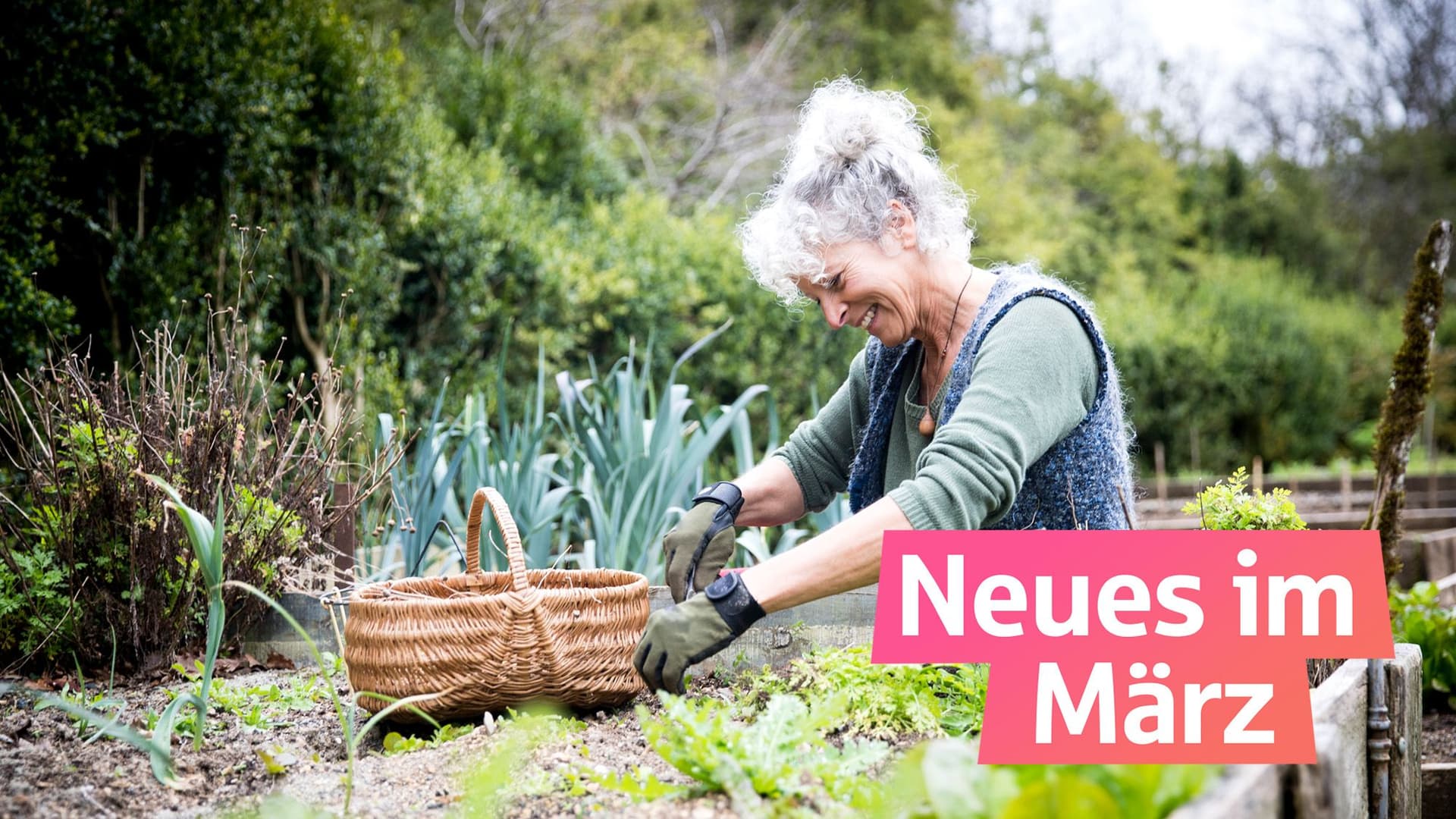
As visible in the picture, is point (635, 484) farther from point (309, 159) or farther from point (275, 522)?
point (309, 159)

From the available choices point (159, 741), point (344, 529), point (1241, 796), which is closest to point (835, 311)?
point (1241, 796)

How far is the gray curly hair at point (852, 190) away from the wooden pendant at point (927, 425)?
1.06 ft

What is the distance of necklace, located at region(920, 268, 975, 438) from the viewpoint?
2047 mm

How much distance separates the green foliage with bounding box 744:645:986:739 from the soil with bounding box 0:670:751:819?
28 cm

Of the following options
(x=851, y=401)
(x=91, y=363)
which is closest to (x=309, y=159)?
(x=91, y=363)

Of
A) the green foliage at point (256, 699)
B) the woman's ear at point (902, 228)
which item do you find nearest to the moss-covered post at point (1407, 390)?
the woman's ear at point (902, 228)

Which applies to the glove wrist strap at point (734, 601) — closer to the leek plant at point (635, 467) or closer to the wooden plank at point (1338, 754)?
the wooden plank at point (1338, 754)

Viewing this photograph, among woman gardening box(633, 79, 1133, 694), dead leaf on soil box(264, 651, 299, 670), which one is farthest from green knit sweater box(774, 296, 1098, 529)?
dead leaf on soil box(264, 651, 299, 670)

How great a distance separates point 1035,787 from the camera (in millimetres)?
960

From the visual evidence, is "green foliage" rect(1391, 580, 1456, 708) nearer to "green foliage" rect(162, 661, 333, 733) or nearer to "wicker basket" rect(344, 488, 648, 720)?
"wicker basket" rect(344, 488, 648, 720)

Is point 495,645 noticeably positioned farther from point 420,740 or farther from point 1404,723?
point 1404,723

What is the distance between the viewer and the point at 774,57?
1097 centimetres

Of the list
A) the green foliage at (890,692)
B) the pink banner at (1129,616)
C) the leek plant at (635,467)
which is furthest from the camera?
the leek plant at (635,467)

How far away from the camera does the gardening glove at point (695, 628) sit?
152 centimetres
